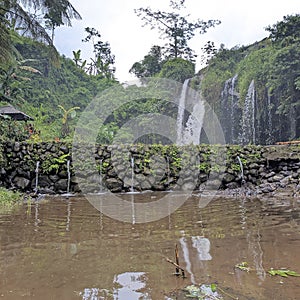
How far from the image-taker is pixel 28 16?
7527 mm

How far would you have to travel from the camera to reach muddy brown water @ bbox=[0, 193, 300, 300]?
226 centimetres

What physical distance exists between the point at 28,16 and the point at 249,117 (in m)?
11.7

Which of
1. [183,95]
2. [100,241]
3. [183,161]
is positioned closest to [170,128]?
[183,95]

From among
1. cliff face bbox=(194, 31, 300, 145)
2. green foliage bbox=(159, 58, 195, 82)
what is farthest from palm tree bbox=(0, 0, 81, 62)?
green foliage bbox=(159, 58, 195, 82)

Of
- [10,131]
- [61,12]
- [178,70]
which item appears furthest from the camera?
[178,70]

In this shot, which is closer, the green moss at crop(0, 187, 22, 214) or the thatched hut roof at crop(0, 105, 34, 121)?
the green moss at crop(0, 187, 22, 214)

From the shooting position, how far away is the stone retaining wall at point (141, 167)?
9984 millimetres

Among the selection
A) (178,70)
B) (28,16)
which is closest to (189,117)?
(178,70)

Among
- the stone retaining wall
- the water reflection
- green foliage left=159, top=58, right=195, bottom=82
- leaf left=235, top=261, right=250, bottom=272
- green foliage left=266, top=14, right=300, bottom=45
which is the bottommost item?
the water reflection

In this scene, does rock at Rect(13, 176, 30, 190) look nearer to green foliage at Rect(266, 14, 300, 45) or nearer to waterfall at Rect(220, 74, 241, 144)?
waterfall at Rect(220, 74, 241, 144)

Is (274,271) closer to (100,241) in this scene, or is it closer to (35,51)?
(100,241)

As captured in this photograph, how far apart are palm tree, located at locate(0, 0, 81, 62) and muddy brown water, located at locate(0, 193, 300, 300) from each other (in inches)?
152

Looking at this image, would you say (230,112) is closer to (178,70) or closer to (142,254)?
(178,70)

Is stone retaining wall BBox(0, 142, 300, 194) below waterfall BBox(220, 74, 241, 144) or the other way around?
below
